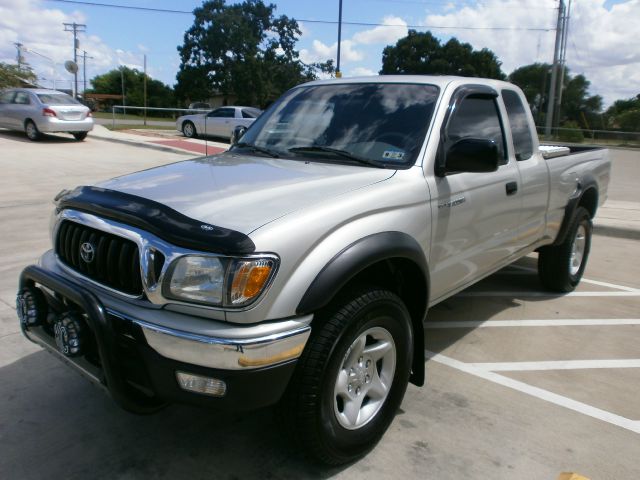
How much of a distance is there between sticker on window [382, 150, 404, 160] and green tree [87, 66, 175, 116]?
61.8 metres

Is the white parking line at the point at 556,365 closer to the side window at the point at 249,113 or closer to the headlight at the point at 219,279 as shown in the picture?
the headlight at the point at 219,279

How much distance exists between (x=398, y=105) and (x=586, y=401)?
2135mm

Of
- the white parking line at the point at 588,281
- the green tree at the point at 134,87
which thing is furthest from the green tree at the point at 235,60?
the white parking line at the point at 588,281

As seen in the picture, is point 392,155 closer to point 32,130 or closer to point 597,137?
point 32,130

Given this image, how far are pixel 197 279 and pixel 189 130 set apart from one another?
2158 cm

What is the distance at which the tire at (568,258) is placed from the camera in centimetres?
504

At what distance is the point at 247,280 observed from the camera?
2.13m

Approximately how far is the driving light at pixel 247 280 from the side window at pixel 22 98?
17.5 meters

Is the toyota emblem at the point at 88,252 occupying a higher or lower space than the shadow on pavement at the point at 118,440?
higher

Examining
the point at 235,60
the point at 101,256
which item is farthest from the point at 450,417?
the point at 235,60

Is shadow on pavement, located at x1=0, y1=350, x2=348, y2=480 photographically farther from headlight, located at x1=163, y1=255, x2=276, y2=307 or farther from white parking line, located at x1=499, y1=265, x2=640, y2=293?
white parking line, located at x1=499, y1=265, x2=640, y2=293

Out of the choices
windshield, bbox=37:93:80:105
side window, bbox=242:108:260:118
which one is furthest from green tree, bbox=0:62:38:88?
side window, bbox=242:108:260:118

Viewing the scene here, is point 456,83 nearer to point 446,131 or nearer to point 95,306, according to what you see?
point 446,131

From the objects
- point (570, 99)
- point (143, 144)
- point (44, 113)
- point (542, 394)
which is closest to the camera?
point (542, 394)
